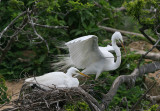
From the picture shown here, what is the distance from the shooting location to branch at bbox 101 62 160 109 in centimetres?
405

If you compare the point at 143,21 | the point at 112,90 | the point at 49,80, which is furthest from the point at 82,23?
the point at 49,80

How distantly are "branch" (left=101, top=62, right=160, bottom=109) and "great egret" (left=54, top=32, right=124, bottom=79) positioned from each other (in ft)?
1.09

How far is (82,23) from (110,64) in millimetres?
1653

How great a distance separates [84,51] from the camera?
4.38 metres

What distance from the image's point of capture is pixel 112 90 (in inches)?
172

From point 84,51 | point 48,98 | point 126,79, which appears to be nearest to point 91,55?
point 84,51

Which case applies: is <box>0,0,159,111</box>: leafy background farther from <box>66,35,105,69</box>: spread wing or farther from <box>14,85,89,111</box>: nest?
<box>14,85,89,111</box>: nest

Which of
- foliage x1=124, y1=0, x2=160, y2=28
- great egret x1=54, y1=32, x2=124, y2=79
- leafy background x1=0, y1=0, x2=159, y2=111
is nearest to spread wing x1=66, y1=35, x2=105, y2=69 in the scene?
great egret x1=54, y1=32, x2=124, y2=79

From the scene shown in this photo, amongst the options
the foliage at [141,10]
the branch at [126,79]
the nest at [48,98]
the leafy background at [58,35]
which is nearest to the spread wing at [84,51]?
the branch at [126,79]

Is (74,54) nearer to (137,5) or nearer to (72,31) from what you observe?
(137,5)

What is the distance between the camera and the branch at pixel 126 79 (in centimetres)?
405

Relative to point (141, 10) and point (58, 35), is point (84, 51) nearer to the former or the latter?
point (141, 10)

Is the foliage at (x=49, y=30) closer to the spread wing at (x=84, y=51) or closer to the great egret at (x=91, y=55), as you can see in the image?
the great egret at (x=91, y=55)

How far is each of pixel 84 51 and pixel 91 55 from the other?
0.39m
